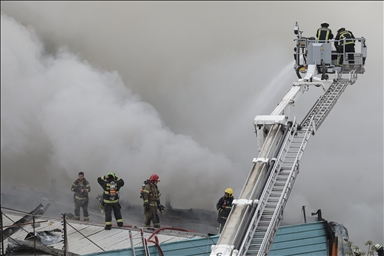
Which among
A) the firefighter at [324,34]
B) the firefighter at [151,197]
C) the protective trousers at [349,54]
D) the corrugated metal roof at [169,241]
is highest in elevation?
the firefighter at [324,34]

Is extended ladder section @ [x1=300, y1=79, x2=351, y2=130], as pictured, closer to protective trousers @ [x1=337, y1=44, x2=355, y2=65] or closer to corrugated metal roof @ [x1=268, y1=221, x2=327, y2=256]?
protective trousers @ [x1=337, y1=44, x2=355, y2=65]

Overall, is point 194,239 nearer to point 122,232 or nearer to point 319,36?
point 122,232

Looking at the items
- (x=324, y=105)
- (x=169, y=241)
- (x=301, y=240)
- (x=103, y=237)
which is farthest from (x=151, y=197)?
(x=324, y=105)

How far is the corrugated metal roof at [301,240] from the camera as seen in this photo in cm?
1501

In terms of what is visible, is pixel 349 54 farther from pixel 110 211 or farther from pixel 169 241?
pixel 110 211

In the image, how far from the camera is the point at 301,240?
608 inches

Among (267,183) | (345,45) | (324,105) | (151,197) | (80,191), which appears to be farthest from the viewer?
(80,191)

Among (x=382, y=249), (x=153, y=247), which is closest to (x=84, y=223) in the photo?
(x=153, y=247)

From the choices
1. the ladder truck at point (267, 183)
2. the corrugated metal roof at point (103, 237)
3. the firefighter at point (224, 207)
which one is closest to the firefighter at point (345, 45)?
the ladder truck at point (267, 183)

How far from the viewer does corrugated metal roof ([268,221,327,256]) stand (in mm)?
15008

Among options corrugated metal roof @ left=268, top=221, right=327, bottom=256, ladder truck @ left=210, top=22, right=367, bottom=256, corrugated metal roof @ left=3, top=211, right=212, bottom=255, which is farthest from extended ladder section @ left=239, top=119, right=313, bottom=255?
corrugated metal roof @ left=268, top=221, right=327, bottom=256

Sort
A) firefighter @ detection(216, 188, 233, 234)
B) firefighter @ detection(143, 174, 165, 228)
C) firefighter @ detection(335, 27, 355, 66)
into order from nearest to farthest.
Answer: firefighter @ detection(216, 188, 233, 234)
firefighter @ detection(143, 174, 165, 228)
firefighter @ detection(335, 27, 355, 66)

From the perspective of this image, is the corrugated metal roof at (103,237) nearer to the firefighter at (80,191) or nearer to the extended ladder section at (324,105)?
the firefighter at (80,191)

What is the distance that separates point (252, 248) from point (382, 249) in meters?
5.04
